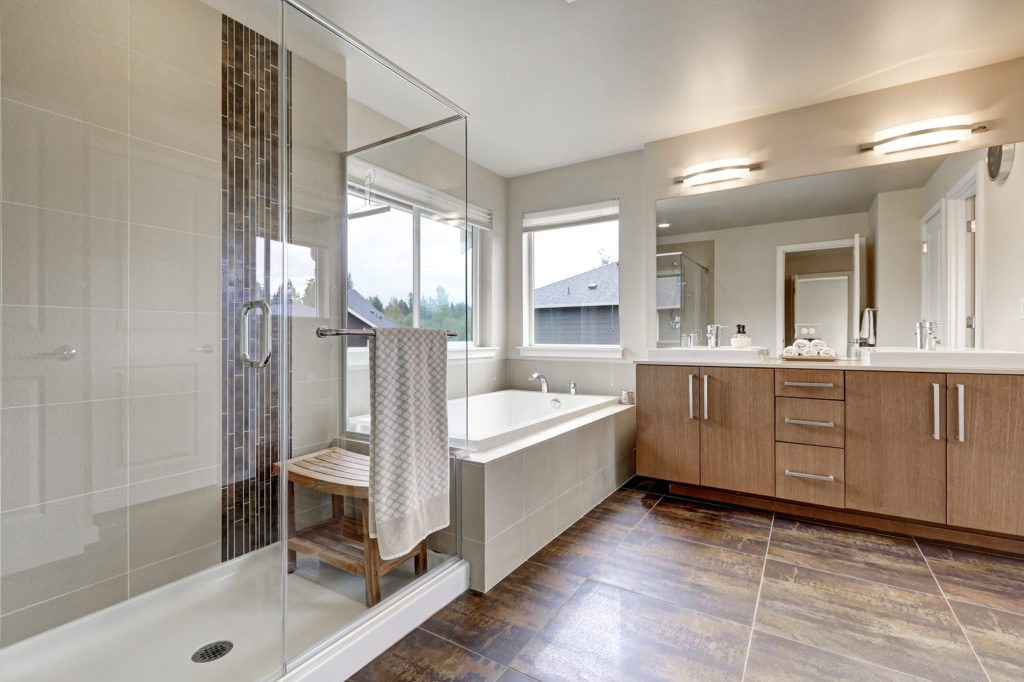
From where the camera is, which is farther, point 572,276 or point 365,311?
point 572,276

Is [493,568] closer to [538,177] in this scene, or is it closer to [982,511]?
[982,511]

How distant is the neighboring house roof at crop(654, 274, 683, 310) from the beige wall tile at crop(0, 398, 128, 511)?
3038mm

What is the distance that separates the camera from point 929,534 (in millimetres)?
2391

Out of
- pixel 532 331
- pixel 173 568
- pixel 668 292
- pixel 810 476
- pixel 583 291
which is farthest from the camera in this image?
pixel 532 331

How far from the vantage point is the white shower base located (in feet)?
4.58

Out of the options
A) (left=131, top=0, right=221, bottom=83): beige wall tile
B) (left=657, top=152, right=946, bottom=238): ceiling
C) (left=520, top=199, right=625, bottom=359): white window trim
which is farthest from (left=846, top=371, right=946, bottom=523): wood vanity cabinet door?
(left=131, top=0, right=221, bottom=83): beige wall tile

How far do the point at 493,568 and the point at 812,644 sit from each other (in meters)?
1.13

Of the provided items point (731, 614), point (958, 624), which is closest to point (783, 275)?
point (958, 624)

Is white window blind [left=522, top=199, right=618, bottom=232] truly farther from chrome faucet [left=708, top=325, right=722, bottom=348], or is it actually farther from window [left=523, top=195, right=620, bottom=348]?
chrome faucet [left=708, top=325, right=722, bottom=348]

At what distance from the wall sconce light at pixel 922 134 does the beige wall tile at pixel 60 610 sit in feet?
13.4

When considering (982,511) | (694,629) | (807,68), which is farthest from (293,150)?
(982,511)

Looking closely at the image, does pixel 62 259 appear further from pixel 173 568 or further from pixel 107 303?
pixel 173 568

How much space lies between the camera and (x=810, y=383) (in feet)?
8.52

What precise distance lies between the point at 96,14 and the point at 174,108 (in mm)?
320
